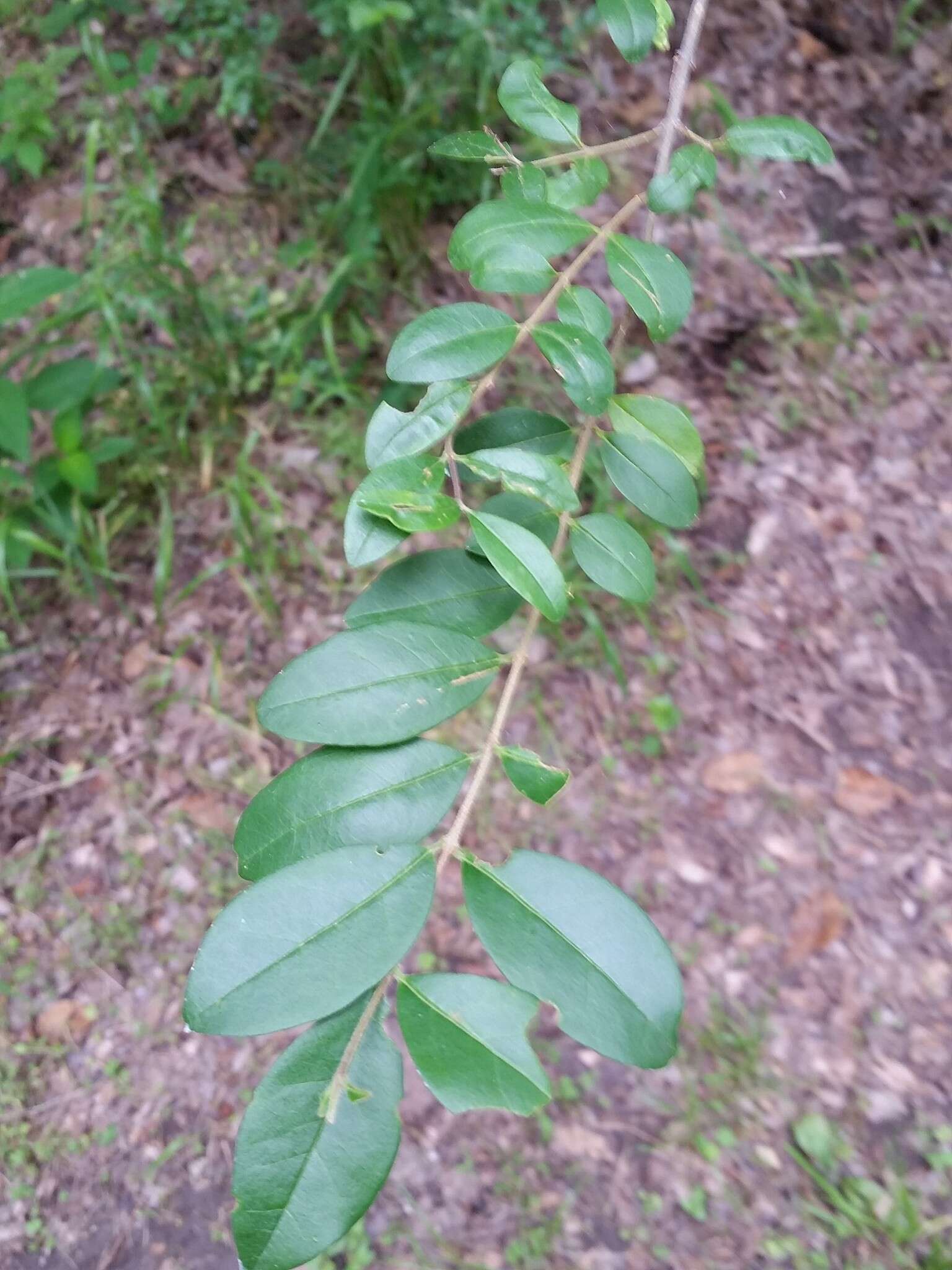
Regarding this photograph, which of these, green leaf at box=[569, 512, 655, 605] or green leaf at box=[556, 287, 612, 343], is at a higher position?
green leaf at box=[556, 287, 612, 343]

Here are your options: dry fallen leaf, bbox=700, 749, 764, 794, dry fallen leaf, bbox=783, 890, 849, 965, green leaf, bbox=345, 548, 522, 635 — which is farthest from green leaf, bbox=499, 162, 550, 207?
dry fallen leaf, bbox=783, 890, 849, 965

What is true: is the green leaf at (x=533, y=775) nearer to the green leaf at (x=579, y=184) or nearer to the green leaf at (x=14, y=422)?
the green leaf at (x=579, y=184)

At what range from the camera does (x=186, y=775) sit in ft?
6.25

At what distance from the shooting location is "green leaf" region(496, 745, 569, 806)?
586 mm

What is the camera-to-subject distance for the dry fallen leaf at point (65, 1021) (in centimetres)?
171

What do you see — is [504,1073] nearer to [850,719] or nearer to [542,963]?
[542,963]

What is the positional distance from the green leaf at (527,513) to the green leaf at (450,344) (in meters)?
0.11

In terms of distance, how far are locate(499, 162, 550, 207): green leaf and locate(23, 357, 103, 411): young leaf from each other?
1358 mm

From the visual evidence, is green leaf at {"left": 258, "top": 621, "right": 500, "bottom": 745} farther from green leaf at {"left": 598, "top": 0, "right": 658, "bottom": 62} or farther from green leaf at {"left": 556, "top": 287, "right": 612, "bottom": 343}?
green leaf at {"left": 598, "top": 0, "right": 658, "bottom": 62}

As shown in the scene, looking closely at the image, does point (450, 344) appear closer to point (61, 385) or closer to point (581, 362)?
point (581, 362)

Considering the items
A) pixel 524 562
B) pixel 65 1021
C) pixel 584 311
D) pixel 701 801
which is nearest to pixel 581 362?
pixel 584 311

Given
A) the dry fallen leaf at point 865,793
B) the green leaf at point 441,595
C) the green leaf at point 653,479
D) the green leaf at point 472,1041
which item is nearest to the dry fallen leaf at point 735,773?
the dry fallen leaf at point 865,793

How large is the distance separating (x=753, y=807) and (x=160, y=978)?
1.23 m

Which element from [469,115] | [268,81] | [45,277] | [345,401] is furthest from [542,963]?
[268,81]
